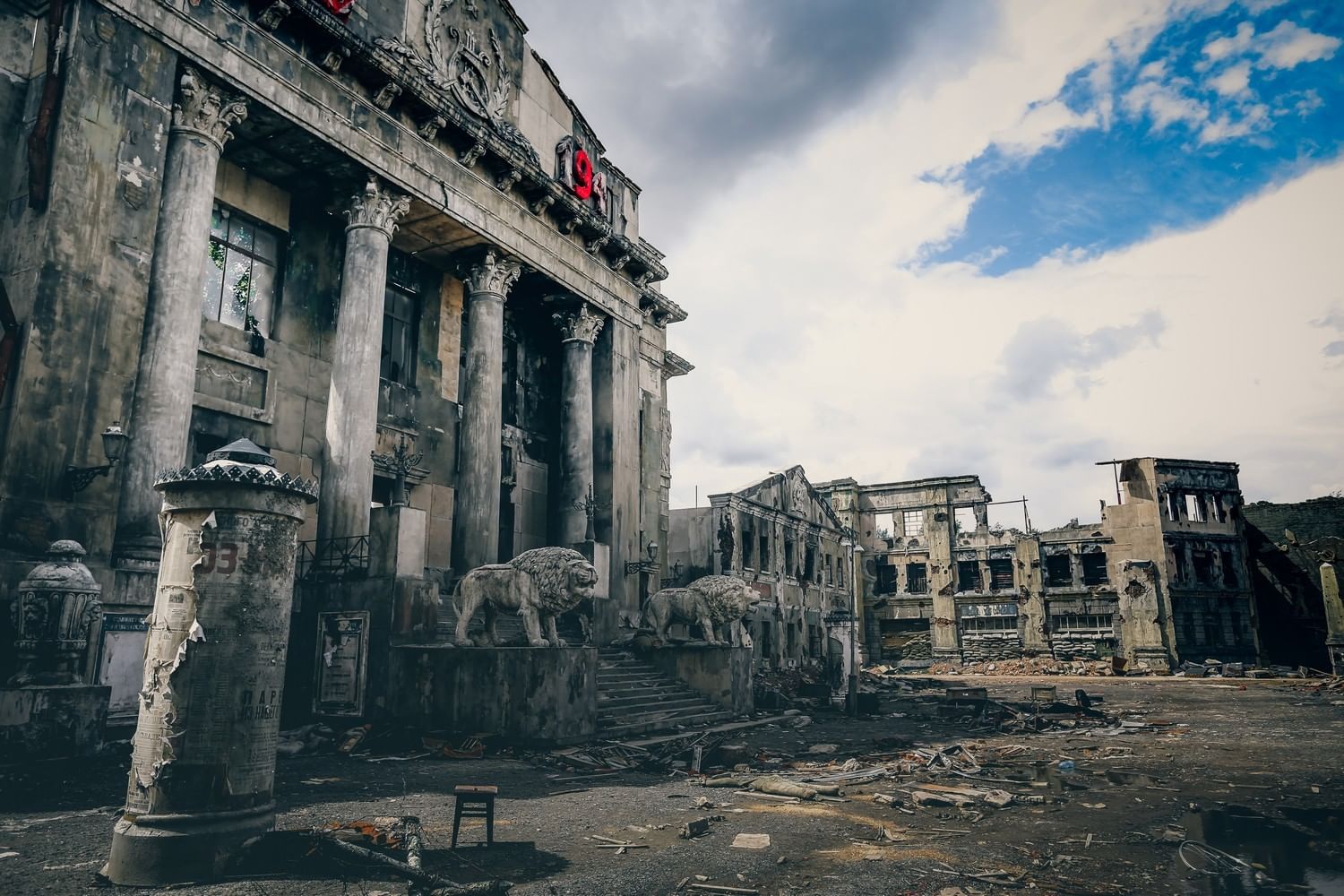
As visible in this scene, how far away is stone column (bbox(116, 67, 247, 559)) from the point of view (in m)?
11.9

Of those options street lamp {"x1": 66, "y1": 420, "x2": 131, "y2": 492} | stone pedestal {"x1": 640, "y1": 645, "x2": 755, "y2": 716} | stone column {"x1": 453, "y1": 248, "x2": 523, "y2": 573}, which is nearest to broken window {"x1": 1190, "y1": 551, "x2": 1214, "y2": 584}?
stone pedestal {"x1": 640, "y1": 645, "x2": 755, "y2": 716}

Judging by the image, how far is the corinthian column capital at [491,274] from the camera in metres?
19.7

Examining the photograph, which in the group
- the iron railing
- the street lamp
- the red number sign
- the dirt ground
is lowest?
the dirt ground

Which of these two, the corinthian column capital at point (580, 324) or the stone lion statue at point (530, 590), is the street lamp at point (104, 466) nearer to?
the stone lion statue at point (530, 590)

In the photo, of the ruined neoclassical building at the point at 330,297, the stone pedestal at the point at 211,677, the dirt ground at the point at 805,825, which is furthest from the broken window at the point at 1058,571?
the stone pedestal at the point at 211,677

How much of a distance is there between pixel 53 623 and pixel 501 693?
5763 millimetres

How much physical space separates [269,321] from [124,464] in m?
5.91

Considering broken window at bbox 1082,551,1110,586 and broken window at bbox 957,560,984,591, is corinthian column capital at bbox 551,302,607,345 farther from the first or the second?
broken window at bbox 1082,551,1110,586

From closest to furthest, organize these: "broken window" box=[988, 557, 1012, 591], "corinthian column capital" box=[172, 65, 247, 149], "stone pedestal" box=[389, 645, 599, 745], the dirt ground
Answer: the dirt ground, "stone pedestal" box=[389, 645, 599, 745], "corinthian column capital" box=[172, 65, 247, 149], "broken window" box=[988, 557, 1012, 591]

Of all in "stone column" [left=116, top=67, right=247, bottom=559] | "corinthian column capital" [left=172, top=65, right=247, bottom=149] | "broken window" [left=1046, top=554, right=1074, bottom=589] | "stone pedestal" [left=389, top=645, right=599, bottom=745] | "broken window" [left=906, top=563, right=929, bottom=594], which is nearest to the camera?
"stone column" [left=116, top=67, right=247, bottom=559]

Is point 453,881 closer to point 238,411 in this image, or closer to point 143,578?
point 143,578

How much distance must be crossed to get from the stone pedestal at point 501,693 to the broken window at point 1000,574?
40.4 metres

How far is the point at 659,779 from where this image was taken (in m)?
10.7

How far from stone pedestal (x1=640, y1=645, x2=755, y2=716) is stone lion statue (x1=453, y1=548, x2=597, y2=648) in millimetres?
4791
